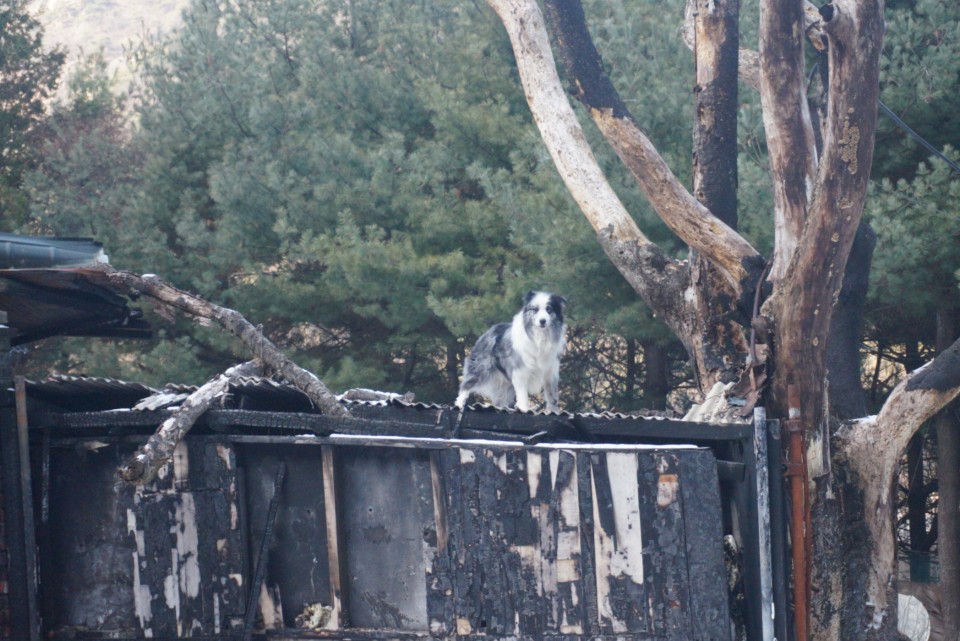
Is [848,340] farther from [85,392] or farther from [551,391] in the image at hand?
[85,392]

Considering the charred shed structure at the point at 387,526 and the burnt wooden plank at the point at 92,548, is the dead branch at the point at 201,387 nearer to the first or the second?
the charred shed structure at the point at 387,526

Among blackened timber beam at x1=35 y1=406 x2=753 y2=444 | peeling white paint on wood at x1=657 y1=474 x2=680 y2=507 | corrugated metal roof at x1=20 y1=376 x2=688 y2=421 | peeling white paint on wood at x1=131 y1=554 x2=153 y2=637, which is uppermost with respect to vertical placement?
corrugated metal roof at x1=20 y1=376 x2=688 y2=421

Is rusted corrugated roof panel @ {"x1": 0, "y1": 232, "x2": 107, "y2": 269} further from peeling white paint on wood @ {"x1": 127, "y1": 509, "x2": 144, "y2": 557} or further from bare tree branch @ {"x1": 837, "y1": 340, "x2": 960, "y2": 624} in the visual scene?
bare tree branch @ {"x1": 837, "y1": 340, "x2": 960, "y2": 624}

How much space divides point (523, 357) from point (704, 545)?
5243 millimetres

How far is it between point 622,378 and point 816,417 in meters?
8.58

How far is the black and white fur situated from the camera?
9750 millimetres

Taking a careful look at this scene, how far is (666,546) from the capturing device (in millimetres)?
4777

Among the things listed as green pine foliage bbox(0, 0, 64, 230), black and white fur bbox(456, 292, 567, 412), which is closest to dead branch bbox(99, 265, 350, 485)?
black and white fur bbox(456, 292, 567, 412)

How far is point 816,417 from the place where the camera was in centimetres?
645

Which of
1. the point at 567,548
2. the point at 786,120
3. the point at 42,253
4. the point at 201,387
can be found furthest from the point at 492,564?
the point at 786,120

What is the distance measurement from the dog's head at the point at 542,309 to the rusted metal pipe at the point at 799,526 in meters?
3.92

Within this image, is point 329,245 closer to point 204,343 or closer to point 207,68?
point 204,343

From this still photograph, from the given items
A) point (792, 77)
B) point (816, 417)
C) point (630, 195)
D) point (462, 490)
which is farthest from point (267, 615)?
point (630, 195)

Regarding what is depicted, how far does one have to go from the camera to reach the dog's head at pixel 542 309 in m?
9.61
